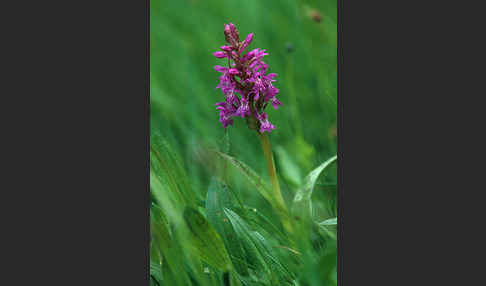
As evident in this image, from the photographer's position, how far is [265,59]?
4559 mm

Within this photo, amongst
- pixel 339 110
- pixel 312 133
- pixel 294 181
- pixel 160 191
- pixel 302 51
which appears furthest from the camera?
pixel 302 51

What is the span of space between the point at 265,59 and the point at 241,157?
1004 mm

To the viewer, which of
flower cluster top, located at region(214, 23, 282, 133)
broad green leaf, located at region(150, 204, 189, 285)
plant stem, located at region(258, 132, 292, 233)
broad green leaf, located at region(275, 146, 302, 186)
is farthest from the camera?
broad green leaf, located at region(275, 146, 302, 186)

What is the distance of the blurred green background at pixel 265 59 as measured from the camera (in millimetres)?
4309

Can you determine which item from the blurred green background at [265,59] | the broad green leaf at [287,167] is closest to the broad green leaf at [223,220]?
the broad green leaf at [287,167]

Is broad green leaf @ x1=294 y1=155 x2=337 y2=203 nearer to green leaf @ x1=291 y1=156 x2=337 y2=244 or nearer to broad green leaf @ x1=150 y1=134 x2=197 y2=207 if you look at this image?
green leaf @ x1=291 y1=156 x2=337 y2=244

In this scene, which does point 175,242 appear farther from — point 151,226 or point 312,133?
point 312,133

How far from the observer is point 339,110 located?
3.23 m

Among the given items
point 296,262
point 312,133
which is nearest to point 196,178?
point 296,262

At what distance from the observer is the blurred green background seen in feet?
14.1

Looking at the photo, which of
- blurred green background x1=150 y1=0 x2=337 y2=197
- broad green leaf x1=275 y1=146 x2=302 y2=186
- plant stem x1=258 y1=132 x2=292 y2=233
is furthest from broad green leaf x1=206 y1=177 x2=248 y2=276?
blurred green background x1=150 y1=0 x2=337 y2=197

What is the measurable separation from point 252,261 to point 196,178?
2.54 feet

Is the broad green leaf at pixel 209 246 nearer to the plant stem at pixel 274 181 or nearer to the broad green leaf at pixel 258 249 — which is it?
the broad green leaf at pixel 258 249

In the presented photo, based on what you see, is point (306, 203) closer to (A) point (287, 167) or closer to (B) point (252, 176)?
(B) point (252, 176)
